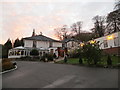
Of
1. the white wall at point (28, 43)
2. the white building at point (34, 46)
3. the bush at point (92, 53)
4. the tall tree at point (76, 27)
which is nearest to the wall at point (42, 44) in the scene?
the white building at point (34, 46)

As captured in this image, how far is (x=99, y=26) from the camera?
37469 mm

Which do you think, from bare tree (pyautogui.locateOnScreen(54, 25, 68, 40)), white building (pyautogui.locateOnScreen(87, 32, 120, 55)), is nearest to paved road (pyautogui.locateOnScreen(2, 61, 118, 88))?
white building (pyautogui.locateOnScreen(87, 32, 120, 55))

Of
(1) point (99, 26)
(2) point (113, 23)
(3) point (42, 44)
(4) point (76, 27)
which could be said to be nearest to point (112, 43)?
(2) point (113, 23)

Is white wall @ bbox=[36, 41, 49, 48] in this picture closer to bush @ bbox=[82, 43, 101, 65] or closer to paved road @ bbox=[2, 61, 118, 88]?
bush @ bbox=[82, 43, 101, 65]

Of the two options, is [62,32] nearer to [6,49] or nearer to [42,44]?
[42,44]

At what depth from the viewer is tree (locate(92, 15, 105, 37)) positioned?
36.6m

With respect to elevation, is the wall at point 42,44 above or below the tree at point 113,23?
below

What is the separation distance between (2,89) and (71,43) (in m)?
32.2

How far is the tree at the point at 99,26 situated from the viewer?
3659cm

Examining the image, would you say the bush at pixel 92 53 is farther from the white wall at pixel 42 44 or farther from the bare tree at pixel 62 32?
the bare tree at pixel 62 32

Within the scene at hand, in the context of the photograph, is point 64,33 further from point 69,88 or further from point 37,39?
point 69,88

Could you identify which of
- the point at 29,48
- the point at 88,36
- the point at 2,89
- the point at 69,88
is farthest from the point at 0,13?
the point at 88,36

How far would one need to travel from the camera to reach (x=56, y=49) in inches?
1271

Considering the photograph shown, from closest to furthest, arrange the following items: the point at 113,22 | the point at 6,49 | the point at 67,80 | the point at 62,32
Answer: the point at 67,80 → the point at 113,22 → the point at 6,49 → the point at 62,32
